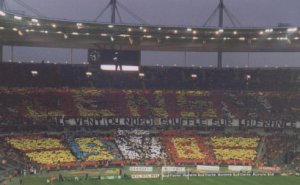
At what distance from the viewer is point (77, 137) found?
220ft

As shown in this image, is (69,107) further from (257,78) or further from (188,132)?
(257,78)

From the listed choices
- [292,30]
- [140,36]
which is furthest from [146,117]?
[292,30]

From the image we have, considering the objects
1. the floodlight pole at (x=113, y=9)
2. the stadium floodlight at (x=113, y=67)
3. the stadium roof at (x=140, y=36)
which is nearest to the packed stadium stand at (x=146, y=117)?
the stadium roof at (x=140, y=36)

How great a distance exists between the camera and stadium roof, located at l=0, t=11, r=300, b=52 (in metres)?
59.4

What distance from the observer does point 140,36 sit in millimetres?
67125

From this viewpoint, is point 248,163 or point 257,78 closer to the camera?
point 248,163

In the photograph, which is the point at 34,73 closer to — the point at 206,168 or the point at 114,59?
the point at 114,59

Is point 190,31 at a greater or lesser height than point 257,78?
greater

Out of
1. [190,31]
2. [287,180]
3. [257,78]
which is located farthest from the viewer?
[257,78]

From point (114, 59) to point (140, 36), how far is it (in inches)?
207

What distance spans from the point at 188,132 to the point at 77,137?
53.8ft

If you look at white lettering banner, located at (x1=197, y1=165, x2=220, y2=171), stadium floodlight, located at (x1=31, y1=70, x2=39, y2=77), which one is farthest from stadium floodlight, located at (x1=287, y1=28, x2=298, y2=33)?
stadium floodlight, located at (x1=31, y1=70, x2=39, y2=77)

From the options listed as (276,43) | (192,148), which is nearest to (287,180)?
(192,148)

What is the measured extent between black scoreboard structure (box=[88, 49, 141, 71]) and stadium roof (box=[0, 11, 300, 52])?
101 inches
